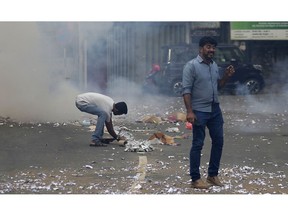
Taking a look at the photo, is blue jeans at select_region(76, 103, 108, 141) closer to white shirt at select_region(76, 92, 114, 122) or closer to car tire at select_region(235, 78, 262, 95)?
white shirt at select_region(76, 92, 114, 122)

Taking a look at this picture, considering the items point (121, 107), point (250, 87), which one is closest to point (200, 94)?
point (121, 107)

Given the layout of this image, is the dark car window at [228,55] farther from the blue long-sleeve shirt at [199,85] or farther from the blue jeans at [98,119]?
the blue long-sleeve shirt at [199,85]

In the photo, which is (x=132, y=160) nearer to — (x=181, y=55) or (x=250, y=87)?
(x=181, y=55)

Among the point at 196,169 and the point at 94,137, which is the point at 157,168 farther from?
the point at 94,137

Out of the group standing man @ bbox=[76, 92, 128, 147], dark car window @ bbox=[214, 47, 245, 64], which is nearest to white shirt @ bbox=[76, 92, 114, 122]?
standing man @ bbox=[76, 92, 128, 147]

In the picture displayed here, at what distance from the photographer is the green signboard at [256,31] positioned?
47.3 ft

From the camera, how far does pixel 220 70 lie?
13.7 metres

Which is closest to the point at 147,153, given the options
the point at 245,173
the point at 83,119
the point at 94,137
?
the point at 94,137

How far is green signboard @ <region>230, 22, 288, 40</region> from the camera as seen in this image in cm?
1442

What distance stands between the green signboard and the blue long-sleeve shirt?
8892mm

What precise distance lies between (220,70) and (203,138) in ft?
27.3

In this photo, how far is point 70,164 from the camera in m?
6.67

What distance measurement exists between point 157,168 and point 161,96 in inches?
281

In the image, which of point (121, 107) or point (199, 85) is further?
point (121, 107)
